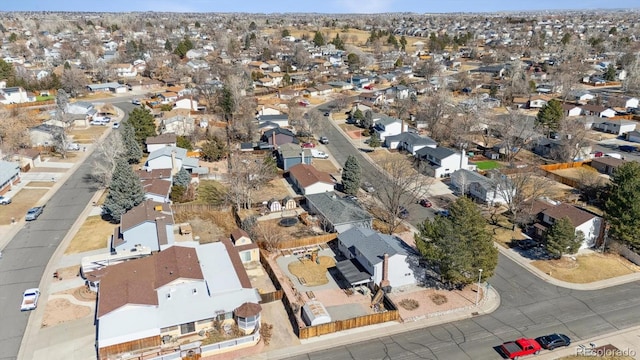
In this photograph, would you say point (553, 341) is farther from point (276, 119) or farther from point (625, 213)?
point (276, 119)

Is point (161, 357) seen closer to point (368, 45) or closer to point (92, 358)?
point (92, 358)

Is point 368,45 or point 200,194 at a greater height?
point 368,45

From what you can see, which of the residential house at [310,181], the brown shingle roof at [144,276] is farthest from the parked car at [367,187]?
the brown shingle roof at [144,276]

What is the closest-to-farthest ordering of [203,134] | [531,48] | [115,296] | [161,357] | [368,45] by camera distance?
1. [161,357]
2. [115,296]
3. [203,134]
4. [531,48]
5. [368,45]

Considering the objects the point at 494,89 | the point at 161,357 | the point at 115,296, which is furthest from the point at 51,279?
the point at 494,89

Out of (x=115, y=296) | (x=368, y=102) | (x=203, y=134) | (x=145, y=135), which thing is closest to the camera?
(x=115, y=296)

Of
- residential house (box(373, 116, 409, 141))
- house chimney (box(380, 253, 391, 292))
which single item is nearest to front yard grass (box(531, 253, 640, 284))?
house chimney (box(380, 253, 391, 292))

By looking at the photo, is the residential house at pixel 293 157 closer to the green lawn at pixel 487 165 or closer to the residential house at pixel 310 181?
the residential house at pixel 310 181
